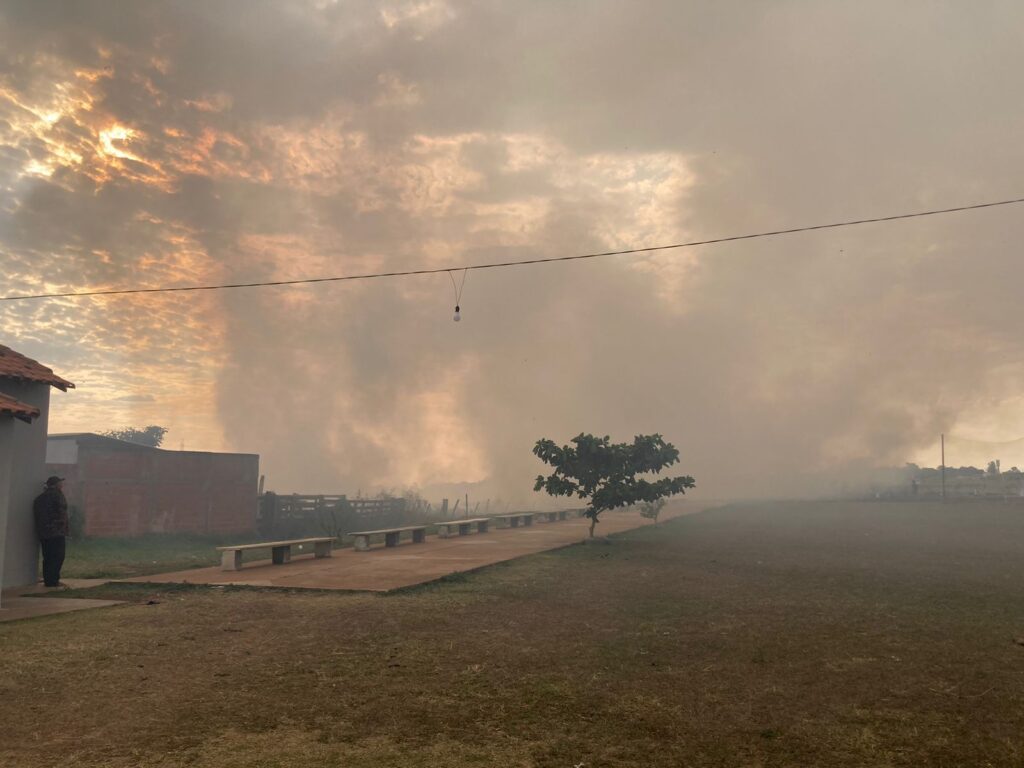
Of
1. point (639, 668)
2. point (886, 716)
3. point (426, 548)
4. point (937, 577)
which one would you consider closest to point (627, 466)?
point (426, 548)

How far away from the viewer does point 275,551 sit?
1767cm

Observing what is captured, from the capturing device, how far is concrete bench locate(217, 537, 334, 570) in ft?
51.5

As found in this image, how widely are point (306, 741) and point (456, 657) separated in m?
2.79

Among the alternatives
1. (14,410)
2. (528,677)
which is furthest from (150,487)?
(528,677)

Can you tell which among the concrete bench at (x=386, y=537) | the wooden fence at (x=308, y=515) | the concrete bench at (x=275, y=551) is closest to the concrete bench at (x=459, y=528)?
the concrete bench at (x=386, y=537)

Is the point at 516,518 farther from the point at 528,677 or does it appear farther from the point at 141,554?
the point at 528,677

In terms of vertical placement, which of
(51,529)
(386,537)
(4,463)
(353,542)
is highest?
(4,463)

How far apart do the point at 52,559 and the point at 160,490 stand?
41.3 ft

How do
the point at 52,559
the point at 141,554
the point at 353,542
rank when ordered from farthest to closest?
the point at 353,542
the point at 141,554
the point at 52,559

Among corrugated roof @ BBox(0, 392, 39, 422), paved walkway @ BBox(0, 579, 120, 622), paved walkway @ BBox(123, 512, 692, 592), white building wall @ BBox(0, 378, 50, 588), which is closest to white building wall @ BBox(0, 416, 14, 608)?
corrugated roof @ BBox(0, 392, 39, 422)

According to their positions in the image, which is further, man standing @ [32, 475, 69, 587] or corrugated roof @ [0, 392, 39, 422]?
man standing @ [32, 475, 69, 587]

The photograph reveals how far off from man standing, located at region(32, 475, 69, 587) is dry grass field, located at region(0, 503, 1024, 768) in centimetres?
103

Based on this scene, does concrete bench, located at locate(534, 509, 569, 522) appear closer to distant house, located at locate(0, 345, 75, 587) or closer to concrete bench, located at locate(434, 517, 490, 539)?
concrete bench, located at locate(434, 517, 490, 539)

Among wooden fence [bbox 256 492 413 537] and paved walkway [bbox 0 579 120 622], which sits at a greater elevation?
wooden fence [bbox 256 492 413 537]
